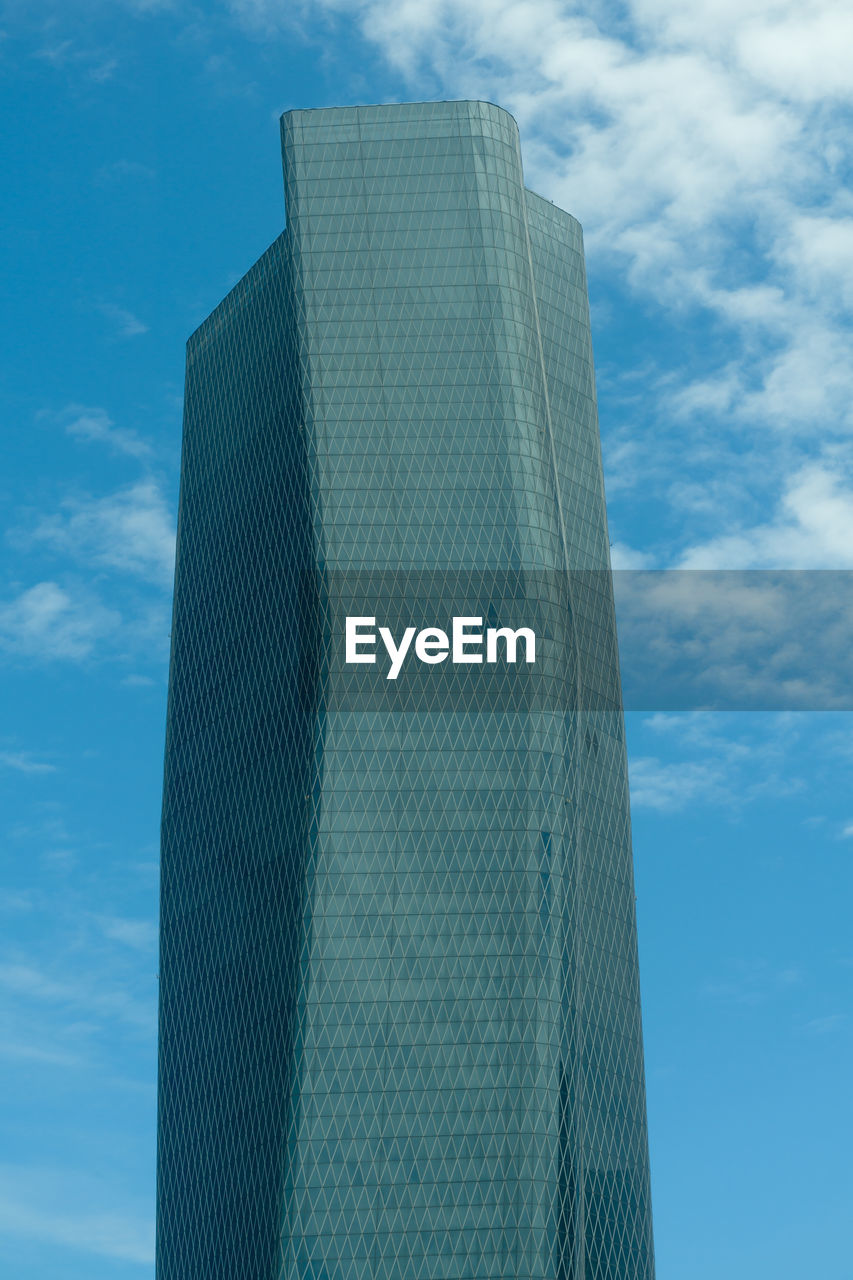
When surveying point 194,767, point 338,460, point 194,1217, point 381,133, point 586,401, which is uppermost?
point 381,133

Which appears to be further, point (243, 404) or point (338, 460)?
point (243, 404)

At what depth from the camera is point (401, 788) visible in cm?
13538

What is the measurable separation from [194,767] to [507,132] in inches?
2347

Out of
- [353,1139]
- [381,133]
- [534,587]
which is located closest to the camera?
[353,1139]

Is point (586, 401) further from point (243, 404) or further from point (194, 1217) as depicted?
point (194, 1217)

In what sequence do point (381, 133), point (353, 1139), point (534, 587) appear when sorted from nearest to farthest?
point (353, 1139) < point (534, 587) < point (381, 133)

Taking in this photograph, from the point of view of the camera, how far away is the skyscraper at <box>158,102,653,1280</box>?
12631 cm

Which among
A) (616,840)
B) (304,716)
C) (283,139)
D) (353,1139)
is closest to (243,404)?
(283,139)

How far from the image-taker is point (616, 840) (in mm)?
144875

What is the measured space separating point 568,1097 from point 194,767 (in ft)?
156

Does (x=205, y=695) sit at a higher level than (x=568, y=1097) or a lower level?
higher

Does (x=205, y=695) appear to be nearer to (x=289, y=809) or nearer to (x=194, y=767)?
(x=194, y=767)

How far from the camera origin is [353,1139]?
126 m

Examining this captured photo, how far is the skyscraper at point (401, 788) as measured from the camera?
126312 mm
